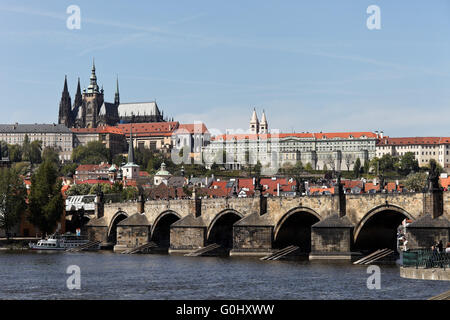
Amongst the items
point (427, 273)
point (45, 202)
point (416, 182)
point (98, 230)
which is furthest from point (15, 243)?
point (416, 182)

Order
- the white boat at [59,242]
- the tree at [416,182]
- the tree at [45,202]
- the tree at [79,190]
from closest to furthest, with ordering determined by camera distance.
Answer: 1. the white boat at [59,242]
2. the tree at [45,202]
3. the tree at [416,182]
4. the tree at [79,190]

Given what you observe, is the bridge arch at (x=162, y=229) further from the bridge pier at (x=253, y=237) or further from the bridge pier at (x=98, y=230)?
the bridge pier at (x=253, y=237)

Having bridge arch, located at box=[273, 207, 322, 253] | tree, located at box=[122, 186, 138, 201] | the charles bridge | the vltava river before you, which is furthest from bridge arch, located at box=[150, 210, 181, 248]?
tree, located at box=[122, 186, 138, 201]

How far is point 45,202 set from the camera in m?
80.1

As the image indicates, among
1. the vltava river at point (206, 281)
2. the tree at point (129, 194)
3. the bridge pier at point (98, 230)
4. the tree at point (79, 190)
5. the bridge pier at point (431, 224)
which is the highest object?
the tree at point (79, 190)

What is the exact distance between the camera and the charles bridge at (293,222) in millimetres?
47156

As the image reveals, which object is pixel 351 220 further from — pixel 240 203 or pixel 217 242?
pixel 217 242

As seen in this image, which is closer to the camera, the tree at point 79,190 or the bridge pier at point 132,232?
the bridge pier at point 132,232

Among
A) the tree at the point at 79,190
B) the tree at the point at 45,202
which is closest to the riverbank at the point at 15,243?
the tree at the point at 45,202

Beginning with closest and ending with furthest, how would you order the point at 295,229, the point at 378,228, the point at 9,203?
the point at 378,228, the point at 295,229, the point at 9,203

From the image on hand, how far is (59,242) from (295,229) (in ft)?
85.7

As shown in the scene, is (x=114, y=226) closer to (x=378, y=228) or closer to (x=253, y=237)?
(x=253, y=237)
